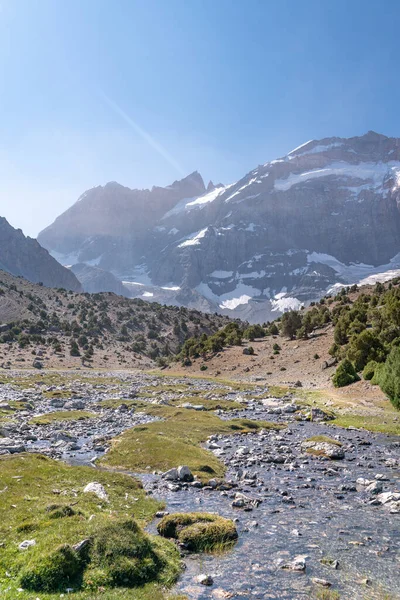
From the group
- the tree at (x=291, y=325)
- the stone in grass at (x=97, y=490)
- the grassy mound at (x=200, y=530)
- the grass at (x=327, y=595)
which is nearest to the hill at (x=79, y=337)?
the tree at (x=291, y=325)

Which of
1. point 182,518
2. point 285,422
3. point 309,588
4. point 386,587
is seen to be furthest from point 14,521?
point 285,422

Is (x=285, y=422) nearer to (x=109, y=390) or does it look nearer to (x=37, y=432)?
(x=37, y=432)

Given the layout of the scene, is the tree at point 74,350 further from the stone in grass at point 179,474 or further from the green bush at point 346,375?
the stone in grass at point 179,474

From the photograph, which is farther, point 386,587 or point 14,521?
point 14,521

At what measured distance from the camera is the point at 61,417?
1850 inches

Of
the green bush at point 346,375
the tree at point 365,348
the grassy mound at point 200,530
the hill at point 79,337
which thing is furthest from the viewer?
the hill at point 79,337

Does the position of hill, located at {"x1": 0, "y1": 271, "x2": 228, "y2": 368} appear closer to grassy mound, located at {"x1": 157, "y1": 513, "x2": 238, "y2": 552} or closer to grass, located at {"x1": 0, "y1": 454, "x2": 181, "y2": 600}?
grass, located at {"x1": 0, "y1": 454, "x2": 181, "y2": 600}

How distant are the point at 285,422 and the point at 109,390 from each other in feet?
142

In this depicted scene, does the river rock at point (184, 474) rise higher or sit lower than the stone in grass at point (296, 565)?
lower

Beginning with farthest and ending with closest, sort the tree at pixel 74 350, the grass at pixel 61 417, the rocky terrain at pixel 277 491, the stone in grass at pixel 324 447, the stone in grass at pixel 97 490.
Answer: the tree at pixel 74 350, the grass at pixel 61 417, the stone in grass at pixel 324 447, the stone in grass at pixel 97 490, the rocky terrain at pixel 277 491

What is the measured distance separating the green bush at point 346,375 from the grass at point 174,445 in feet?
75.7

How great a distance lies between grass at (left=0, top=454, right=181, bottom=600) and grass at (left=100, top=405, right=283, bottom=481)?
6892 mm

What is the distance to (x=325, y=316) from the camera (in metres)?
103

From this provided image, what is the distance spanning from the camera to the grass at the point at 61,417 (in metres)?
43.6
